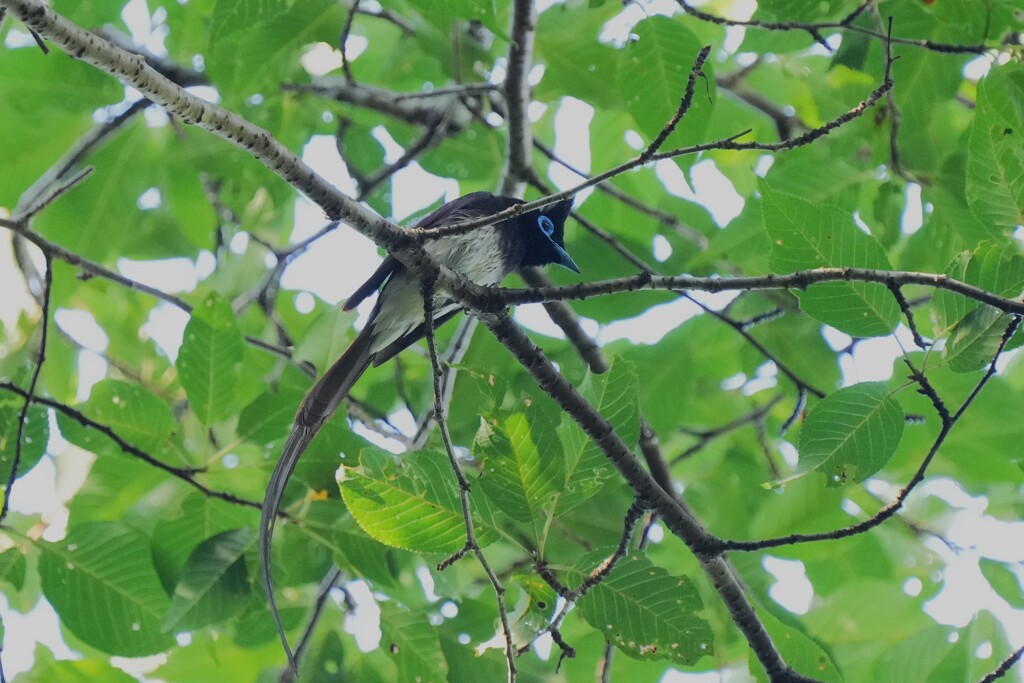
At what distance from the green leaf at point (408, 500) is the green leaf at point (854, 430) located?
2.94 feet

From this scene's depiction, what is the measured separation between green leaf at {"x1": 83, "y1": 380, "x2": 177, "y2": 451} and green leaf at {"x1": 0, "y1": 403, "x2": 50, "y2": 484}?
0.22 metres

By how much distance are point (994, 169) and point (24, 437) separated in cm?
273

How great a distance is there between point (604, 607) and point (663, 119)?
1.65 meters

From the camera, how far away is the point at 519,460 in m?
2.32

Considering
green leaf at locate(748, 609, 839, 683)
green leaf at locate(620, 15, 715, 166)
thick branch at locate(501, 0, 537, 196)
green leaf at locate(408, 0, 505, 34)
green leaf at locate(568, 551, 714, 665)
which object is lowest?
green leaf at locate(748, 609, 839, 683)

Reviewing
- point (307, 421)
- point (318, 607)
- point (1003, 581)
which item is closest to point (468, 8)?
point (307, 421)

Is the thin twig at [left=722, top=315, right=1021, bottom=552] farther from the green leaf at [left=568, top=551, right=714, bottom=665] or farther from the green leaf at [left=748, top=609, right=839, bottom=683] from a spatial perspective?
the green leaf at [left=748, top=609, right=839, bottom=683]

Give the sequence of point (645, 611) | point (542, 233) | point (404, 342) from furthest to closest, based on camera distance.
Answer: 1. point (542, 233)
2. point (404, 342)
3. point (645, 611)

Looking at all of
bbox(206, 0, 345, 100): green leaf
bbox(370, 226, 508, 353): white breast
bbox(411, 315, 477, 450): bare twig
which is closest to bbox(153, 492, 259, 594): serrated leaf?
bbox(411, 315, 477, 450): bare twig

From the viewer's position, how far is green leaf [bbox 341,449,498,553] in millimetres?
2346

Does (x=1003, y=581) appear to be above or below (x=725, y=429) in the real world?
below

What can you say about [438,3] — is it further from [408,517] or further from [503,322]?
[408,517]

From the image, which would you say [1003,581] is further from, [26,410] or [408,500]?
[26,410]

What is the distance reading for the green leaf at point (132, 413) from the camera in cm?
307
